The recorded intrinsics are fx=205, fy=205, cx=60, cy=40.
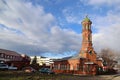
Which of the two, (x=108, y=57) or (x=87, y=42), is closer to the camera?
(x=87, y=42)

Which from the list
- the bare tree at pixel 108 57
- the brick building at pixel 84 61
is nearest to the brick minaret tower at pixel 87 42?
the brick building at pixel 84 61

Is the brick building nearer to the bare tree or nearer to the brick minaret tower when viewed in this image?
the brick minaret tower

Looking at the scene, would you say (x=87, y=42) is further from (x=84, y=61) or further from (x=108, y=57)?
(x=108, y=57)

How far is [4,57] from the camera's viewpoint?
3625 inches

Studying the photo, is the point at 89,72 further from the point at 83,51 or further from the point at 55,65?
the point at 55,65

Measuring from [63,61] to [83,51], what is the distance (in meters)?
7.47

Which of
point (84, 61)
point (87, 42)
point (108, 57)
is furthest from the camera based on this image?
point (108, 57)

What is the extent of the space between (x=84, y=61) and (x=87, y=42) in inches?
290

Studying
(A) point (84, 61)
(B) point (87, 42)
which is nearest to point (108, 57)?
(B) point (87, 42)

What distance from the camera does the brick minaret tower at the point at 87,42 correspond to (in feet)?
222

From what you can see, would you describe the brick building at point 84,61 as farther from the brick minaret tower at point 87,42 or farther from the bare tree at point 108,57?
the bare tree at point 108,57

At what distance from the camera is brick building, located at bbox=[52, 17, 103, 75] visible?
6322 centimetres

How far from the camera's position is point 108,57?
329 ft

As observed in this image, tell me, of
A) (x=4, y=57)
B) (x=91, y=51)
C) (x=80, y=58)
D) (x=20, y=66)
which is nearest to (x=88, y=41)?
(x=91, y=51)
